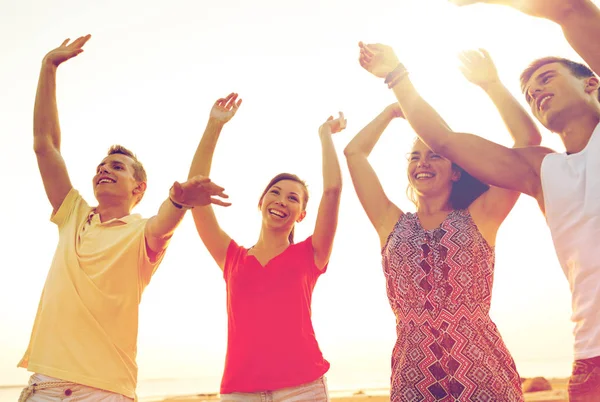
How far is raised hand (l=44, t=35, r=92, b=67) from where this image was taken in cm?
434

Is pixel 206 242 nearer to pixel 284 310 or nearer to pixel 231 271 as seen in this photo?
pixel 231 271

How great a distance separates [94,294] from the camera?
3.30m

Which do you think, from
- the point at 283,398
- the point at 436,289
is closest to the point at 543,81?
the point at 436,289

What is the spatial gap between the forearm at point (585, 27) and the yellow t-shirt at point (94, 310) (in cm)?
284

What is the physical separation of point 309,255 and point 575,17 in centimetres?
248

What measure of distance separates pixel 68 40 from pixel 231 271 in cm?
257

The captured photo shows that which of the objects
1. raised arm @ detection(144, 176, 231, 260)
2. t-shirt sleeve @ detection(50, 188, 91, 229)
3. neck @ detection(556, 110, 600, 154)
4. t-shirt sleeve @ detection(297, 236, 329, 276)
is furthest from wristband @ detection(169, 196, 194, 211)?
neck @ detection(556, 110, 600, 154)

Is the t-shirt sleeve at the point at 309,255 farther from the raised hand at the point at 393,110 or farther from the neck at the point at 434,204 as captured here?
the raised hand at the point at 393,110

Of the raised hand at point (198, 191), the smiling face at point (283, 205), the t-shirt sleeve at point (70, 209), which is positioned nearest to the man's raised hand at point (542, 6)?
the raised hand at point (198, 191)

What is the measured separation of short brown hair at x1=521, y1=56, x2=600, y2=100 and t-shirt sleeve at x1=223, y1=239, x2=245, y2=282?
8.07ft

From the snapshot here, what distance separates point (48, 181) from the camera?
3998 millimetres

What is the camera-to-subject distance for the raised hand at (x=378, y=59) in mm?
3463

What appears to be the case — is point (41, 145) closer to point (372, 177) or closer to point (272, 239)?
point (272, 239)

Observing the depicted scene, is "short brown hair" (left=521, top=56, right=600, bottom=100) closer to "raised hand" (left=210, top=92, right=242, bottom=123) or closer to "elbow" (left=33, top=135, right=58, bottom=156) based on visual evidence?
"raised hand" (left=210, top=92, right=242, bottom=123)
